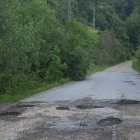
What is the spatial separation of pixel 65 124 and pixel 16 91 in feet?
30.5

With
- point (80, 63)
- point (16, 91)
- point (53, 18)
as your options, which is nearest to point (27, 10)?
point (53, 18)

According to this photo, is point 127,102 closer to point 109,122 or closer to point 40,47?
point 109,122

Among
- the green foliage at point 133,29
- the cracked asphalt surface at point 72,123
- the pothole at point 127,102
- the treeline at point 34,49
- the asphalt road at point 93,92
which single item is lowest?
the asphalt road at point 93,92

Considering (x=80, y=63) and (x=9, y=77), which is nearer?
(x=9, y=77)

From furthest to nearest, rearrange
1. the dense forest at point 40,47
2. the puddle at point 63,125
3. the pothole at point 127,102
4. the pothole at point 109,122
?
the dense forest at point 40,47, the pothole at point 127,102, the pothole at point 109,122, the puddle at point 63,125

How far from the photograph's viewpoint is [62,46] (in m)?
33.0

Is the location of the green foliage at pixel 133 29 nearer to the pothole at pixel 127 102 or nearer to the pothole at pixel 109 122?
the pothole at pixel 127 102

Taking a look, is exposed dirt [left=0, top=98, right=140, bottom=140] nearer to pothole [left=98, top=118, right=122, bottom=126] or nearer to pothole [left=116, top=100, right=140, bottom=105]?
pothole [left=98, top=118, right=122, bottom=126]

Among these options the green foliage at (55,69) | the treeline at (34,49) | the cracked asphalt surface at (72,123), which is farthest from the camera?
the green foliage at (55,69)

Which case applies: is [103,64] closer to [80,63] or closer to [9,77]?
[80,63]

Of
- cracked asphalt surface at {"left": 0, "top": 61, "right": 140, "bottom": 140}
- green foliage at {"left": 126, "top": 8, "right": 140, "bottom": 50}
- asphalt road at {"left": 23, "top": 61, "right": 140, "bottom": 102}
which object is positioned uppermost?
green foliage at {"left": 126, "top": 8, "right": 140, "bottom": 50}

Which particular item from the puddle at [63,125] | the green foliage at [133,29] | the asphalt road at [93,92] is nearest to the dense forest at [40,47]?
the asphalt road at [93,92]

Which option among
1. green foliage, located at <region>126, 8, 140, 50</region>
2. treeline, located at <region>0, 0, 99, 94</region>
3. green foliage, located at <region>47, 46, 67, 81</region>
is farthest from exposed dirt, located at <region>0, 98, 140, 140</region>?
green foliage, located at <region>126, 8, 140, 50</region>

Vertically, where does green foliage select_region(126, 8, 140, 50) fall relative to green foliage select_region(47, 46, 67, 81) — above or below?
above
